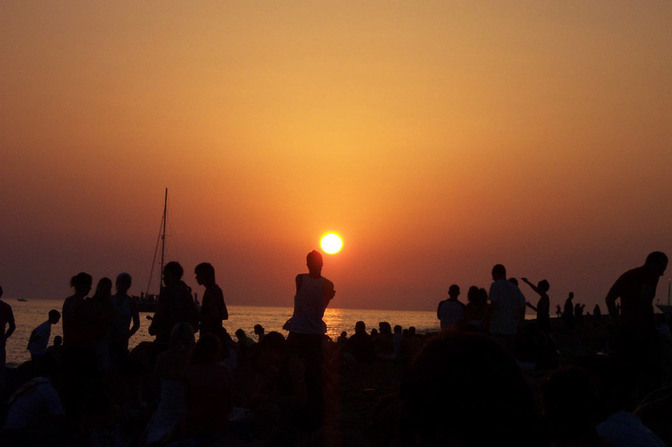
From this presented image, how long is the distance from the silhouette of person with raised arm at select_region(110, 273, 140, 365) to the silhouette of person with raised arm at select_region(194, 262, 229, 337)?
1543 mm

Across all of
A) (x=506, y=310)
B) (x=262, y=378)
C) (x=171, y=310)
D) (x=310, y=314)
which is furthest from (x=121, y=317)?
(x=506, y=310)

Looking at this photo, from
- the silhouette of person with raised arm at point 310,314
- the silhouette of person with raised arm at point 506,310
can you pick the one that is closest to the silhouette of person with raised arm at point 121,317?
the silhouette of person with raised arm at point 310,314

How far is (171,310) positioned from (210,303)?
0.57 metres

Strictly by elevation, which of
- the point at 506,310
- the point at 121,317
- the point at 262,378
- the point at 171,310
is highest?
the point at 506,310

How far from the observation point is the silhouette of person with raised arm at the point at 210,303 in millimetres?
10477

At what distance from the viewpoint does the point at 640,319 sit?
9.11m

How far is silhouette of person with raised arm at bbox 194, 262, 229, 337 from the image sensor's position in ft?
34.4

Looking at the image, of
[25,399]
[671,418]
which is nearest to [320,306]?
[25,399]

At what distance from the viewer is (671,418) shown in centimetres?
584

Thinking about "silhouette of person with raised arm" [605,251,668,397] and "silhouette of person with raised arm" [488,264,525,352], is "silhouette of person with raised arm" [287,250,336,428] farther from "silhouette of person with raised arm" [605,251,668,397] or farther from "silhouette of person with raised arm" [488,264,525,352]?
"silhouette of person with raised arm" [605,251,668,397]

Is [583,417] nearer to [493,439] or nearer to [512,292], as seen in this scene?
[493,439]

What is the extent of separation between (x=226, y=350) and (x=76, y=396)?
3.51m

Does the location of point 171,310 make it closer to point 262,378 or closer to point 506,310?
point 262,378

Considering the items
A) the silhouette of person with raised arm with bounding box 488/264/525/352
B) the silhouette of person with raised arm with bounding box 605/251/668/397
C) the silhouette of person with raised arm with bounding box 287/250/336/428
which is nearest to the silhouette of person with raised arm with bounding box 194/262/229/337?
the silhouette of person with raised arm with bounding box 287/250/336/428
